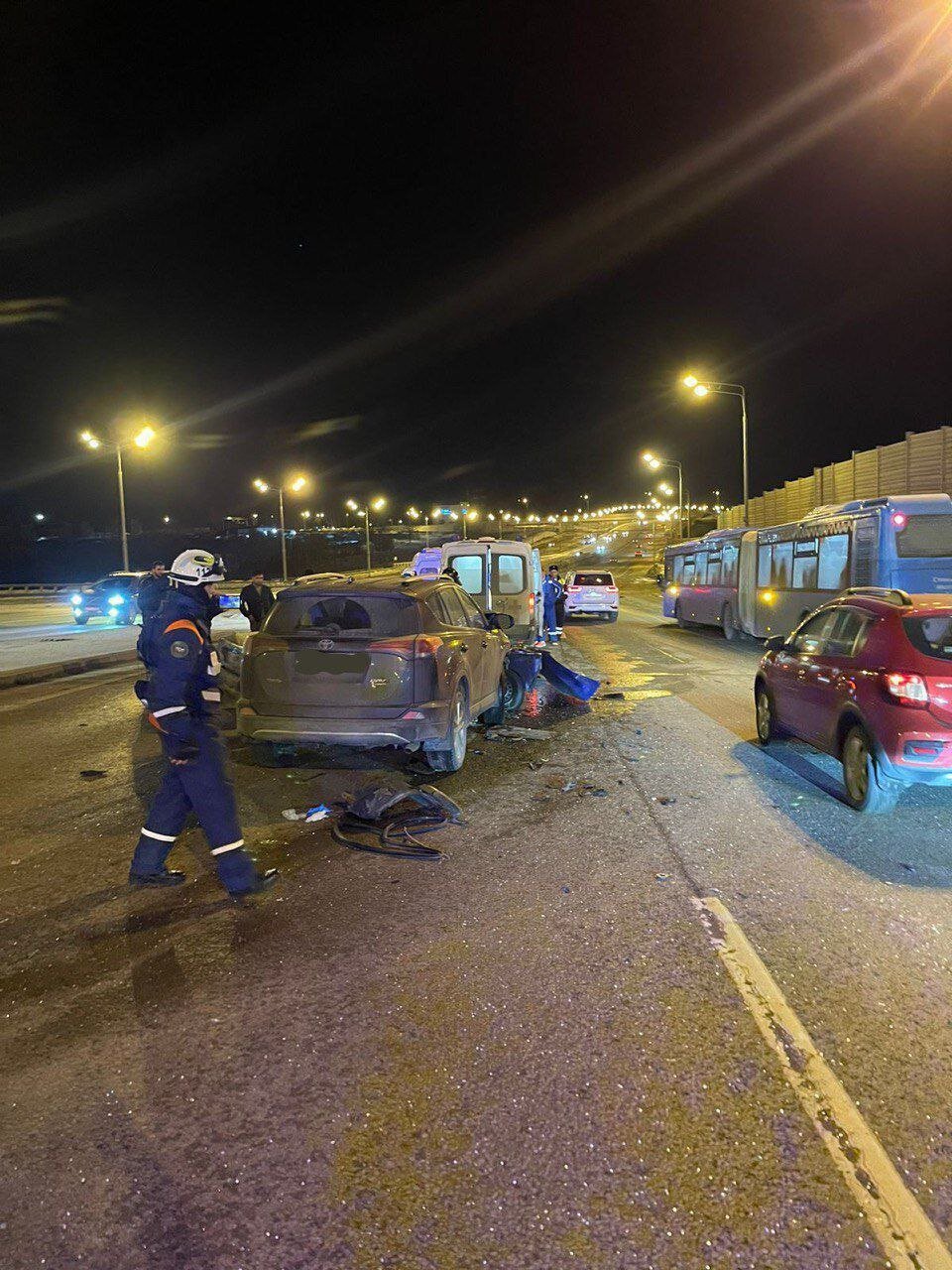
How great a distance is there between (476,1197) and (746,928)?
94.5 inches

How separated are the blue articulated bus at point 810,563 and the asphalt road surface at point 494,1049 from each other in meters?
9.78

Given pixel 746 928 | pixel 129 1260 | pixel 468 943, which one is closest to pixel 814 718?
pixel 746 928

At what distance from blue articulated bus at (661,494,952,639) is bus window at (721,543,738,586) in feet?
0.09

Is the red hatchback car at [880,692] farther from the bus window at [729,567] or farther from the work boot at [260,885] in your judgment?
the bus window at [729,567]

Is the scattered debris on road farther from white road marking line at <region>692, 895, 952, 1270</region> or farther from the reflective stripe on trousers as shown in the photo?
white road marking line at <region>692, 895, 952, 1270</region>

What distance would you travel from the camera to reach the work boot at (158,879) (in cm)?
528

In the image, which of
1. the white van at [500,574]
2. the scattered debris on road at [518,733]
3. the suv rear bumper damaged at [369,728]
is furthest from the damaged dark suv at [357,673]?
the white van at [500,574]

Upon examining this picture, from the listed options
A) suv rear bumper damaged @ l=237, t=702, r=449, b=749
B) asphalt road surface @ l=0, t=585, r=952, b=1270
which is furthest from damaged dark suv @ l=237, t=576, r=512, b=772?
asphalt road surface @ l=0, t=585, r=952, b=1270

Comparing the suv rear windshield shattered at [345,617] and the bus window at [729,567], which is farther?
the bus window at [729,567]

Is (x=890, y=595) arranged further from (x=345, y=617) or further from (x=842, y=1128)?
(x=842, y=1128)

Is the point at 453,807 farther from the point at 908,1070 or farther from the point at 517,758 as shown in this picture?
the point at 908,1070

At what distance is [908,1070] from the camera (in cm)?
326

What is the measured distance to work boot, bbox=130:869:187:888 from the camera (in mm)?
5277

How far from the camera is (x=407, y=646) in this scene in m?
7.45
